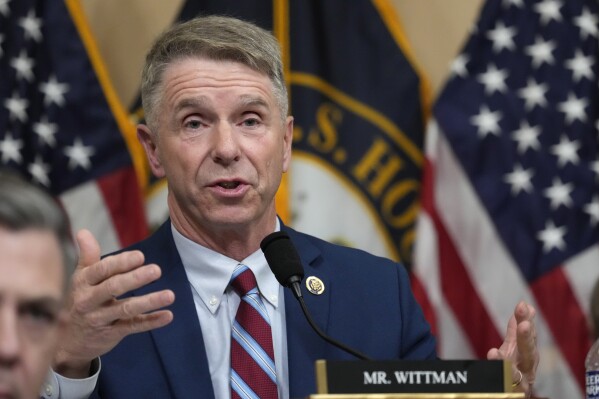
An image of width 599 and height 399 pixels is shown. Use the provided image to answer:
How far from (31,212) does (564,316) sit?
3625 mm

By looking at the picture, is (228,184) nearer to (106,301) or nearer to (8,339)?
(106,301)

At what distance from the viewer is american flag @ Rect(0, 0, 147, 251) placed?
486 cm

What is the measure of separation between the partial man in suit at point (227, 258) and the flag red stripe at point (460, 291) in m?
1.84

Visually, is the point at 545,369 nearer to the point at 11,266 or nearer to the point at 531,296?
the point at 531,296

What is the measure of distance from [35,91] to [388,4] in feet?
5.30

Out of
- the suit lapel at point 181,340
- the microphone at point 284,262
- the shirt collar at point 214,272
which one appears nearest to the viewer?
the microphone at point 284,262

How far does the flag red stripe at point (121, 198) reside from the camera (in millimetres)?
4918

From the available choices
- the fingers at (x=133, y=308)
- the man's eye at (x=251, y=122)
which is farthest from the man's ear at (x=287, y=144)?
the fingers at (x=133, y=308)

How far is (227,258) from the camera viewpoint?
10.0 ft

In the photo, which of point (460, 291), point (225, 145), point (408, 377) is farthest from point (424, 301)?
point (408, 377)

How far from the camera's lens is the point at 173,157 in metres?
3.10

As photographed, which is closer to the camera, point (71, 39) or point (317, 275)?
point (317, 275)

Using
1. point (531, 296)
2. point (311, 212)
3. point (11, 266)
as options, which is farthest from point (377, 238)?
point (11, 266)

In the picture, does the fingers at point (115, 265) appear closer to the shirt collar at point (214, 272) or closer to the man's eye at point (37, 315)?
the man's eye at point (37, 315)
